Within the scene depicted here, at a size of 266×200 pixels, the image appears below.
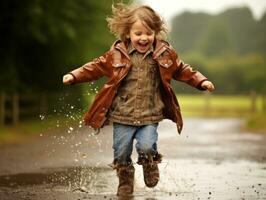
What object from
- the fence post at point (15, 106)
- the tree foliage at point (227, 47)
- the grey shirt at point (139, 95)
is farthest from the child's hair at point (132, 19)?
the tree foliage at point (227, 47)

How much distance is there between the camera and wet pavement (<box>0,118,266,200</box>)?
26.3 ft

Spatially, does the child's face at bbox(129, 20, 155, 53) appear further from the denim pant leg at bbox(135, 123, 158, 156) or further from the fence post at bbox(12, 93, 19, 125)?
the fence post at bbox(12, 93, 19, 125)

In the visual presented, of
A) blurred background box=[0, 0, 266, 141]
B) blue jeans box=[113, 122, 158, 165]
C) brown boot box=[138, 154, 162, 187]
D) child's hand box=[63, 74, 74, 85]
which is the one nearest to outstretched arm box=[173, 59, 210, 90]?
blue jeans box=[113, 122, 158, 165]

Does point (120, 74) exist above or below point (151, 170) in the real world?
above

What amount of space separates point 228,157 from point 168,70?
5.43 metres

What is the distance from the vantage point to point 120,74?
303 inches

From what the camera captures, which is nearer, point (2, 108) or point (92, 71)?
point (92, 71)

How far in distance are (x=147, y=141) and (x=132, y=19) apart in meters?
1.33

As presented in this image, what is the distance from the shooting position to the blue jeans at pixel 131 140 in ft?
25.2

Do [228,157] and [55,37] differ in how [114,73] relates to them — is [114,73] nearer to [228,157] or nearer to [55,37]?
[228,157]

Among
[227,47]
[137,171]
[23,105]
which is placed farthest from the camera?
[227,47]

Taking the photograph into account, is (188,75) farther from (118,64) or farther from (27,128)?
(27,128)

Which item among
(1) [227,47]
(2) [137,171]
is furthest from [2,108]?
(1) [227,47]

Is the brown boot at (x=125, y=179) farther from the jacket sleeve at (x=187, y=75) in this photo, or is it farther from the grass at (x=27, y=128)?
the grass at (x=27, y=128)
